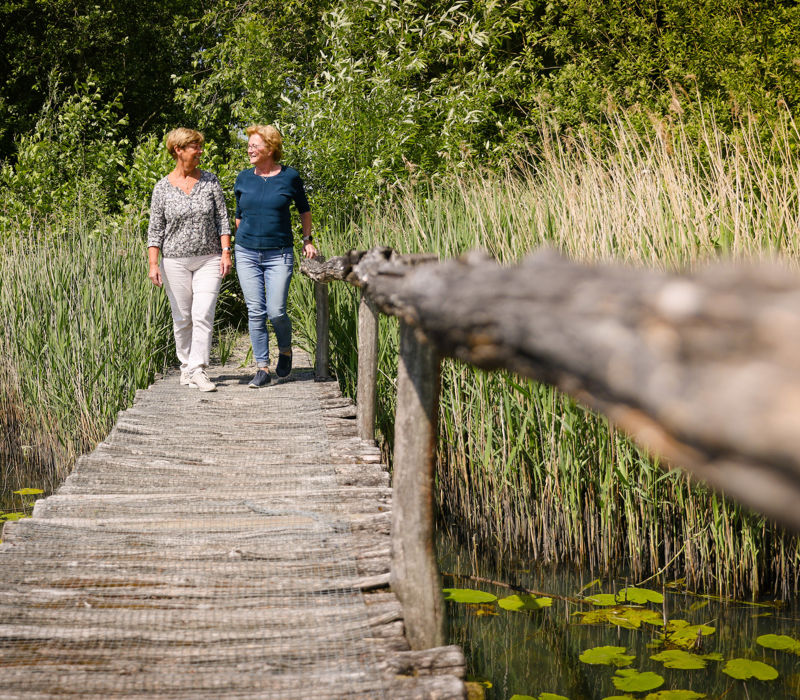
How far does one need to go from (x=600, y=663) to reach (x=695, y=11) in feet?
31.0

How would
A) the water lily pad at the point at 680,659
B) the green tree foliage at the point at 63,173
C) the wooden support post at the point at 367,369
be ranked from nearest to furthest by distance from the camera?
the water lily pad at the point at 680,659 < the wooden support post at the point at 367,369 < the green tree foliage at the point at 63,173

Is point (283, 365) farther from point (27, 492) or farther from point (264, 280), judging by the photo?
point (27, 492)

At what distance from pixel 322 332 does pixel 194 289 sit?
1.10 meters

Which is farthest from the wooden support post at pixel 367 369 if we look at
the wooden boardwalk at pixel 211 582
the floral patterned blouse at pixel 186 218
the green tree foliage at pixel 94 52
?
the green tree foliage at pixel 94 52

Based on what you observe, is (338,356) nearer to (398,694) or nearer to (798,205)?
(798,205)

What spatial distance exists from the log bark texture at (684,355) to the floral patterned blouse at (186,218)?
13.6 feet

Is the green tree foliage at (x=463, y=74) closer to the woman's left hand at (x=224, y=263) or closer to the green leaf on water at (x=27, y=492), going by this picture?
the woman's left hand at (x=224, y=263)

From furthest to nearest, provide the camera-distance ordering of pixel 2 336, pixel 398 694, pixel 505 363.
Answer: pixel 2 336 < pixel 398 694 < pixel 505 363

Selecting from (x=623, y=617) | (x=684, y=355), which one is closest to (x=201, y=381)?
(x=623, y=617)

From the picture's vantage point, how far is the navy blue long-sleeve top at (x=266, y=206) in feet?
17.0

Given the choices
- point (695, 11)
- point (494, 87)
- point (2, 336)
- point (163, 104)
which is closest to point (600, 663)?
point (2, 336)

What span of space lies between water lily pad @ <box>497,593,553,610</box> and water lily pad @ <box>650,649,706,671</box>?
0.63 metres

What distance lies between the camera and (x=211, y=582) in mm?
2654

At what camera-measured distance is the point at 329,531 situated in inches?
118
